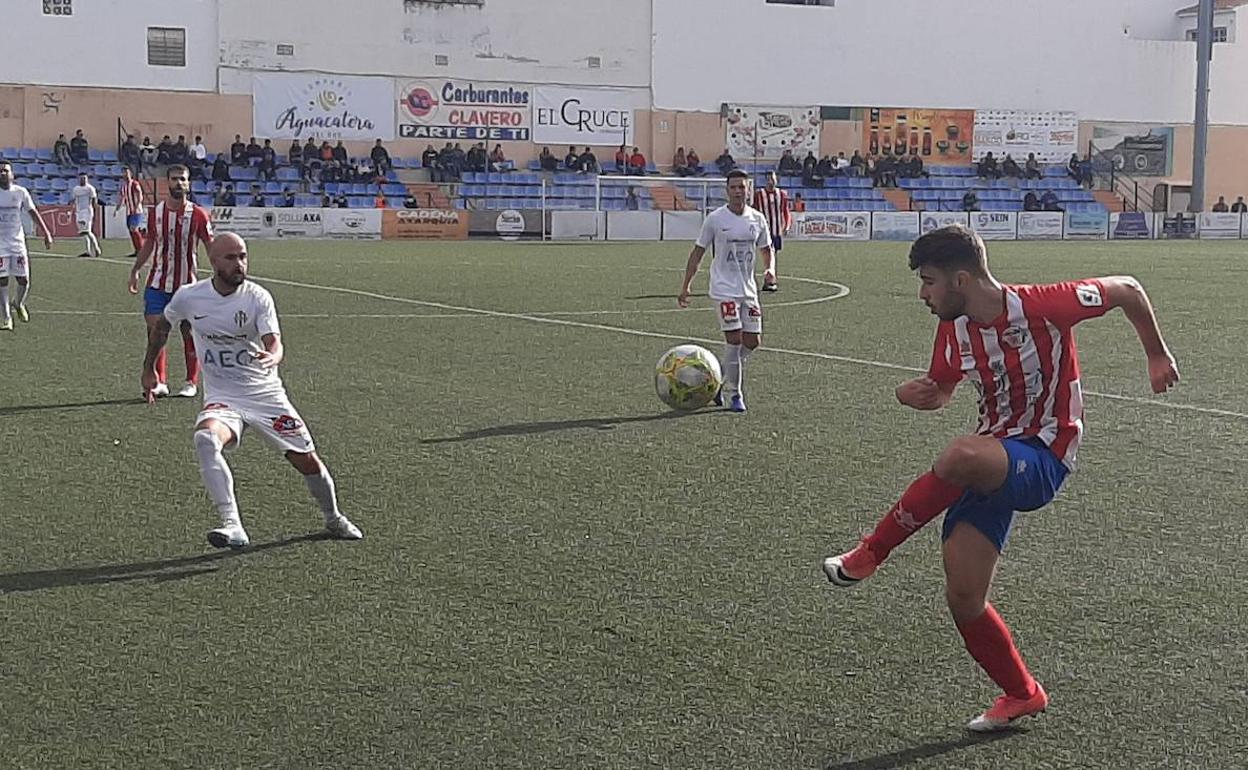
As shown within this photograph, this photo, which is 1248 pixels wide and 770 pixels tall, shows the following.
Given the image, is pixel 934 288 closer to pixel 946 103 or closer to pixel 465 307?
pixel 465 307

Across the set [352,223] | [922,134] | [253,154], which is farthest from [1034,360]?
[922,134]

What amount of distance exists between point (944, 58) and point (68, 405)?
4702 cm

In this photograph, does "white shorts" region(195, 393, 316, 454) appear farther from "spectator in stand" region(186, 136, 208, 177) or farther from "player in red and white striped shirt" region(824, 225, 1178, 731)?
"spectator in stand" region(186, 136, 208, 177)

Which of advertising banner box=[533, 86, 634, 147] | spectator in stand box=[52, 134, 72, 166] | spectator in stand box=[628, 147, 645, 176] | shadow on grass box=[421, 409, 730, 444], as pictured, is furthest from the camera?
spectator in stand box=[628, 147, 645, 176]

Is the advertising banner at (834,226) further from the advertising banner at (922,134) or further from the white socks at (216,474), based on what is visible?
the white socks at (216,474)

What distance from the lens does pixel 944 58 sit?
179 feet

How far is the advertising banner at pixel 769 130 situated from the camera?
52.7m

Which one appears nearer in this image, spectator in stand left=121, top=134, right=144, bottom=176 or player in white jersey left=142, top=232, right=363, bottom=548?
player in white jersey left=142, top=232, right=363, bottom=548

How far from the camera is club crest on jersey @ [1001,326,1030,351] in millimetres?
4484

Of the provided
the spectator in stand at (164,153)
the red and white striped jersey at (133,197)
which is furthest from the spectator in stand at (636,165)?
the red and white striped jersey at (133,197)

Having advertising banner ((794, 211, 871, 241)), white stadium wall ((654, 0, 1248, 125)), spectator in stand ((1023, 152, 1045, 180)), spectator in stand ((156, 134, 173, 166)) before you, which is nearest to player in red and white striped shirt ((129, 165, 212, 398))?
advertising banner ((794, 211, 871, 241))

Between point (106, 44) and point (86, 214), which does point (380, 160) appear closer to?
point (106, 44)

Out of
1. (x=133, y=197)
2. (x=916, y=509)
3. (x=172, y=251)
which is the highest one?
(x=133, y=197)

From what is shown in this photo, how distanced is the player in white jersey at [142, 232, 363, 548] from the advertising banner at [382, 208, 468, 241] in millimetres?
35043
